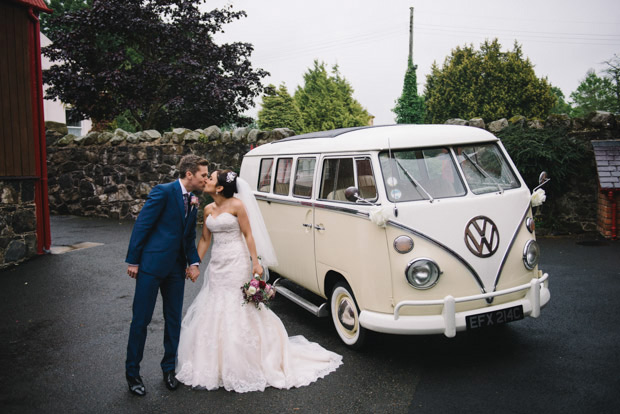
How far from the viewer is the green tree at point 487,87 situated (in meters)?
35.0

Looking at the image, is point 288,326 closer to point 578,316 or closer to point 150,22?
point 578,316

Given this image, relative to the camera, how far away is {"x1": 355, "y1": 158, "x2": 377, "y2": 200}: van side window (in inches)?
199

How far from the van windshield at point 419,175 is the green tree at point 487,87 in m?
31.7

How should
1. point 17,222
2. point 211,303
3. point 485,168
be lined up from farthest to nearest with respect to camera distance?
point 17,222 → point 485,168 → point 211,303

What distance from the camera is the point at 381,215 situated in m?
4.59

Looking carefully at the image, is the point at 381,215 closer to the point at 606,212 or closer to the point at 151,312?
the point at 151,312

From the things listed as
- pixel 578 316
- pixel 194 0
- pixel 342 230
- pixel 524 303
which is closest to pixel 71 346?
pixel 342 230

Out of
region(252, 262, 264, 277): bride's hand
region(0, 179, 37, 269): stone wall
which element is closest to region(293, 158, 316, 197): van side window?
region(252, 262, 264, 277): bride's hand

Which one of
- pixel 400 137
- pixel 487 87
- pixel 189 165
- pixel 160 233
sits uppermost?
pixel 487 87

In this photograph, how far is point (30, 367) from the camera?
504 centimetres

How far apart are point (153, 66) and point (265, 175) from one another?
13.6 m

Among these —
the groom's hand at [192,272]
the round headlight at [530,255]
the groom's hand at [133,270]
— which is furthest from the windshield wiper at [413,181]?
the groom's hand at [133,270]

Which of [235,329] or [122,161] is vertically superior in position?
[122,161]

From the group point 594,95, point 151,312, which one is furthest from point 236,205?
point 594,95
